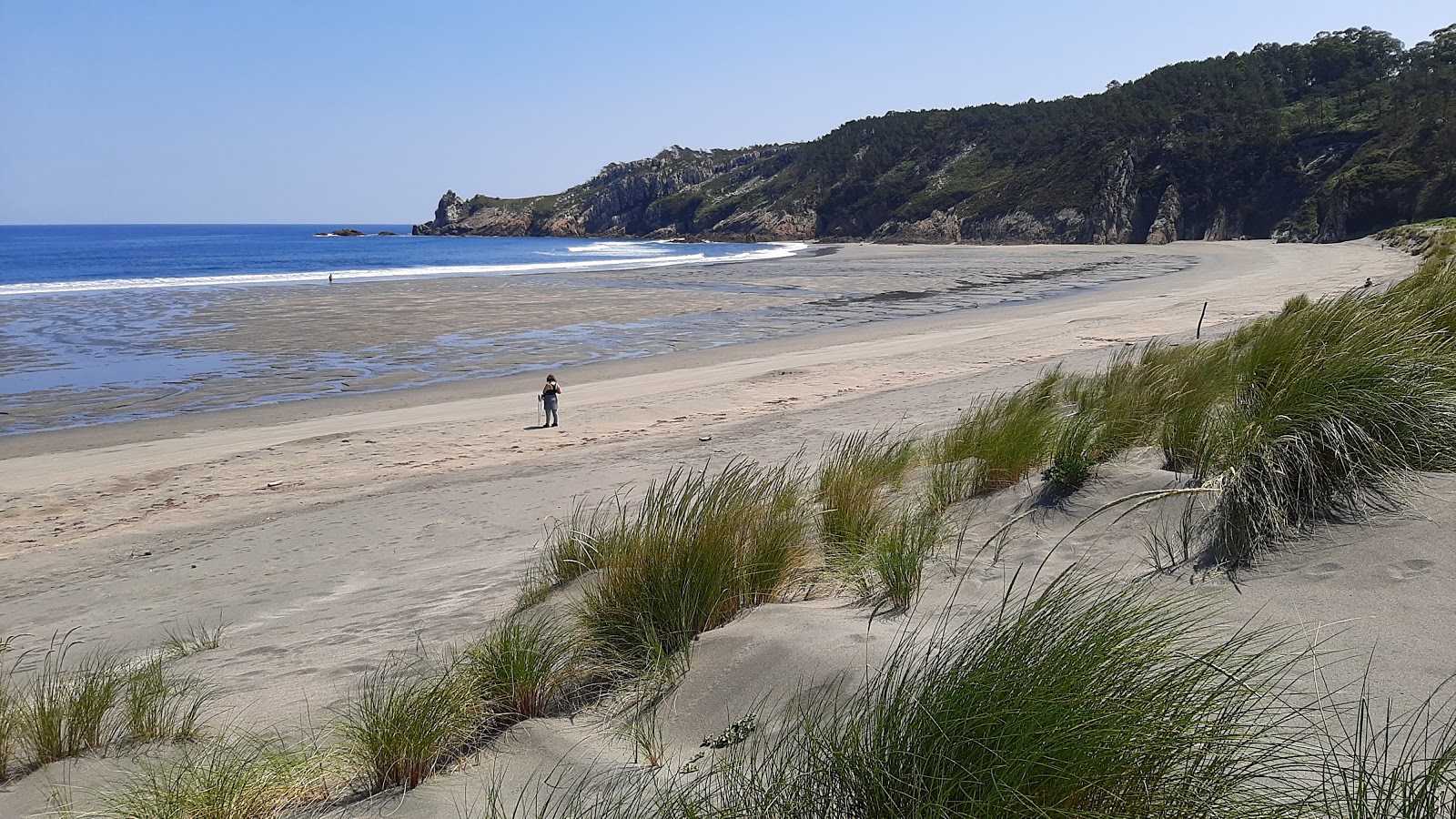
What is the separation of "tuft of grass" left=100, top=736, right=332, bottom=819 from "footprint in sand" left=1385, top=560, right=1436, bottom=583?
168 inches

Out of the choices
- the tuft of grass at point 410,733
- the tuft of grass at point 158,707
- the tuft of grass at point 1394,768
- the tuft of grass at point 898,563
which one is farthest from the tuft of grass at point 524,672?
the tuft of grass at point 1394,768

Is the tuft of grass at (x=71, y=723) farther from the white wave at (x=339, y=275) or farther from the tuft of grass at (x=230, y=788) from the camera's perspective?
the white wave at (x=339, y=275)

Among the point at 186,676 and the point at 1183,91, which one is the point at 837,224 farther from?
the point at 186,676

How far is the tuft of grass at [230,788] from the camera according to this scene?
304cm

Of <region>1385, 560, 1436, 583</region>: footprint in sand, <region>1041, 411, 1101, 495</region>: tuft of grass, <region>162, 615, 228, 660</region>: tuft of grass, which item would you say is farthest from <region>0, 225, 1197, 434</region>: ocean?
<region>1385, 560, 1436, 583</region>: footprint in sand

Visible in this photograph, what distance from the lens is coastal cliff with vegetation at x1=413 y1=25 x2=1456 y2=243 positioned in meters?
68.4

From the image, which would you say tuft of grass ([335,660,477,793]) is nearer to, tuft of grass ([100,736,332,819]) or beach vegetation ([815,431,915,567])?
tuft of grass ([100,736,332,819])

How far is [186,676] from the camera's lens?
5.07 m

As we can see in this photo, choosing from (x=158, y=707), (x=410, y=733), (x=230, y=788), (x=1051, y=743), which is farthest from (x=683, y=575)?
(x=158, y=707)

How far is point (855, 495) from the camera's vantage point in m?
5.64

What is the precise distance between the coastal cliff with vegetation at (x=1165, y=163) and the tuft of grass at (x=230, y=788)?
236 ft

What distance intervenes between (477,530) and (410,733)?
5.54 metres

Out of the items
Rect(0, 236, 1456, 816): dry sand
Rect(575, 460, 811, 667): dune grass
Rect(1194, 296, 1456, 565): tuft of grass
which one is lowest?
Rect(0, 236, 1456, 816): dry sand

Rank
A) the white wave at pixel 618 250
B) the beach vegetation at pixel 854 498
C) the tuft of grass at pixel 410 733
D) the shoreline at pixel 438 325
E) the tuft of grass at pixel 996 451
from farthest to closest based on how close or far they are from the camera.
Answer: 1. the white wave at pixel 618 250
2. the shoreline at pixel 438 325
3. the tuft of grass at pixel 996 451
4. the beach vegetation at pixel 854 498
5. the tuft of grass at pixel 410 733
